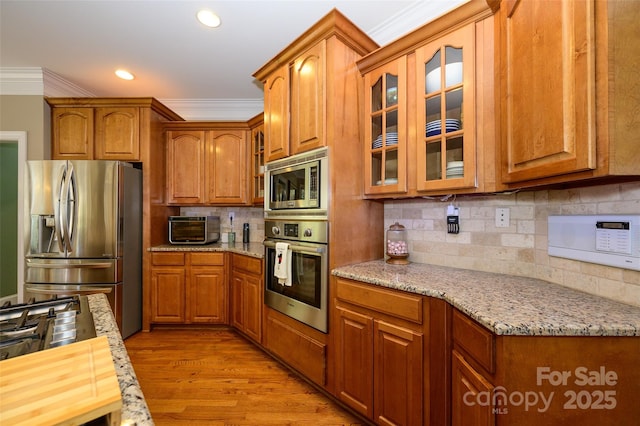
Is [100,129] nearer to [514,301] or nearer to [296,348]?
[296,348]

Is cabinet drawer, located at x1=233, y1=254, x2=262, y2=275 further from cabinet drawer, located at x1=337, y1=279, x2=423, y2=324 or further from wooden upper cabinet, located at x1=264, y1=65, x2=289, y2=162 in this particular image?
cabinet drawer, located at x1=337, y1=279, x2=423, y2=324

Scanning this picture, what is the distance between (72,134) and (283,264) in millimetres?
2824

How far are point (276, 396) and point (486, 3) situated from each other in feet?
8.81

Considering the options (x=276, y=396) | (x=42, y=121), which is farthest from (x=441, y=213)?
(x=42, y=121)

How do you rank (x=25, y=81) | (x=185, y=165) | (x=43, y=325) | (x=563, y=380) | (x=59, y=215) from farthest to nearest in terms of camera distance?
(x=185, y=165) → (x=25, y=81) → (x=59, y=215) → (x=563, y=380) → (x=43, y=325)

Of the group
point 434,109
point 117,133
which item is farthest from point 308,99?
point 117,133

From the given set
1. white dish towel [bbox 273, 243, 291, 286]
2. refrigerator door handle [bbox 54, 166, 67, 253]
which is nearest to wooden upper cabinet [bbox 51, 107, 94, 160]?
refrigerator door handle [bbox 54, 166, 67, 253]

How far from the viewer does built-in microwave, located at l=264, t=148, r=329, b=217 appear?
1.88 metres

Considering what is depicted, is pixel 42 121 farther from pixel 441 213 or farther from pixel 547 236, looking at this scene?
pixel 547 236

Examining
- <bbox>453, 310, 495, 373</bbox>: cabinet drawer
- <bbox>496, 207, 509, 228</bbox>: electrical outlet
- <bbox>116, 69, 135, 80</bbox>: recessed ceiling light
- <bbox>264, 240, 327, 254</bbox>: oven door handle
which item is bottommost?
<bbox>453, 310, 495, 373</bbox>: cabinet drawer

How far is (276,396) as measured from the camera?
1.95m

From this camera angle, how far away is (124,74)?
2.99m

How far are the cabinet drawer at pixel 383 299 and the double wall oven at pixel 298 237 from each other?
0.59 ft

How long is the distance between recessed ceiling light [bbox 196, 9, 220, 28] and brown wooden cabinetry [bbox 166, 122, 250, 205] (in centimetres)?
122
